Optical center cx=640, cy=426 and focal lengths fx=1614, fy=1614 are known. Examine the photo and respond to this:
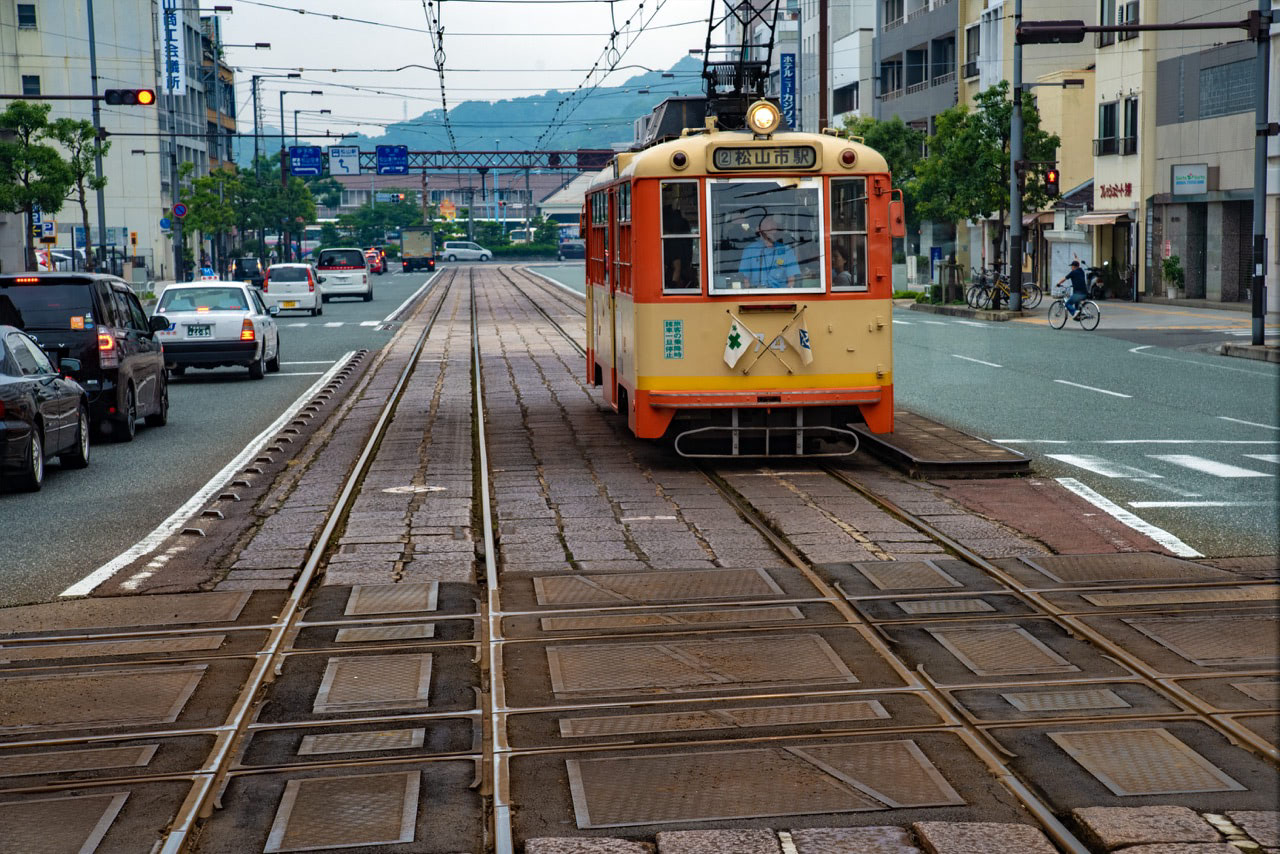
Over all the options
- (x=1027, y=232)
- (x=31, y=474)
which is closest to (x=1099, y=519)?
(x=31, y=474)

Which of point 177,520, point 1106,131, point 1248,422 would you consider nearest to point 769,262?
point 177,520

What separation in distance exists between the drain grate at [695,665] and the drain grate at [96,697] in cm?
159

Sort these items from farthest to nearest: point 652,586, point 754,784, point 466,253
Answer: point 466,253, point 652,586, point 754,784

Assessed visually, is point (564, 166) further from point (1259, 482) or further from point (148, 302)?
point (1259, 482)

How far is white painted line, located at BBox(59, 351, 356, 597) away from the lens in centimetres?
924

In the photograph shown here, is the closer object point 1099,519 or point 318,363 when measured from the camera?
point 1099,519

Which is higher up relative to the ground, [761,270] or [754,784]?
[761,270]

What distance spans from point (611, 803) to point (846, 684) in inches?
67.0

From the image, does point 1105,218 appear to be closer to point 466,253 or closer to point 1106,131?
point 1106,131

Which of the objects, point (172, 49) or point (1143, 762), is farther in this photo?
point (172, 49)

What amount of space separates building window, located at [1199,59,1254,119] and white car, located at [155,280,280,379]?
2902 centimetres

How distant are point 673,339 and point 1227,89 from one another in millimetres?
35911

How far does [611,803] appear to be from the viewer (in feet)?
17.4

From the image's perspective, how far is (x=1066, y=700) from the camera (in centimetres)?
643
